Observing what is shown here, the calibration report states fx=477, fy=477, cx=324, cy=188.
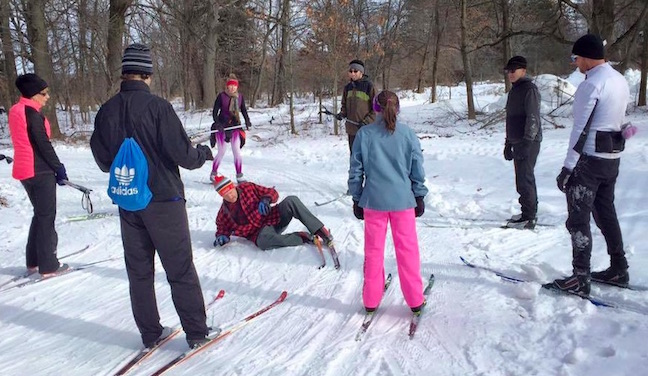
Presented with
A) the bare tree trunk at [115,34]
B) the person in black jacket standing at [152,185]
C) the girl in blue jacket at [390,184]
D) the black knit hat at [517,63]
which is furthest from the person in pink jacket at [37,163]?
the bare tree trunk at [115,34]

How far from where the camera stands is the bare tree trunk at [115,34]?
53.0 ft

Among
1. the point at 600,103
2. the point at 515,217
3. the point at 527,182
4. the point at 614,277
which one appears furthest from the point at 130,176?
the point at 515,217

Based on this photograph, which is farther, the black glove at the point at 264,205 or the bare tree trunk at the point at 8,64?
the bare tree trunk at the point at 8,64

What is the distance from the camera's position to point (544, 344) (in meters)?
3.06

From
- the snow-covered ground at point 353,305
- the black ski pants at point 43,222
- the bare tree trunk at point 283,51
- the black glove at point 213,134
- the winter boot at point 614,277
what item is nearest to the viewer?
the snow-covered ground at point 353,305

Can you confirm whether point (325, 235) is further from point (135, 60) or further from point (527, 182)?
point (135, 60)

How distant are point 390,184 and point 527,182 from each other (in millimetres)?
2851

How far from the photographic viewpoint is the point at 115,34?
16422mm

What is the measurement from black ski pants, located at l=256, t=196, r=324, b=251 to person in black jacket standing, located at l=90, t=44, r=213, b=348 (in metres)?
2.06

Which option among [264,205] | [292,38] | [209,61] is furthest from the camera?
[209,61]

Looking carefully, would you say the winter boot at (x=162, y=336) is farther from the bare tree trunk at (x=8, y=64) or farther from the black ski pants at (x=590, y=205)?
the bare tree trunk at (x=8, y=64)

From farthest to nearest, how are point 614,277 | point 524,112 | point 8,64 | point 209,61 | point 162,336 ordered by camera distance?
1. point 209,61
2. point 8,64
3. point 524,112
4. point 614,277
5. point 162,336

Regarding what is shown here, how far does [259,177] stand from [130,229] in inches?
253

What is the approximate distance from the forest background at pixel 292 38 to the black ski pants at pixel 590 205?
37.1ft
